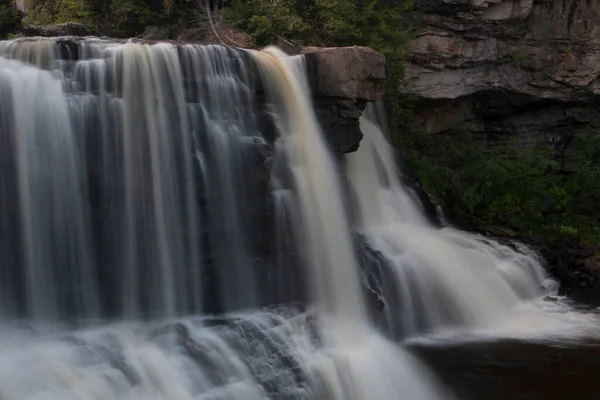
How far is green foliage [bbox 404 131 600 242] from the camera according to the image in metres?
14.0

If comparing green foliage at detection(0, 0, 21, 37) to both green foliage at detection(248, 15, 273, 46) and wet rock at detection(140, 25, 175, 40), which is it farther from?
green foliage at detection(248, 15, 273, 46)

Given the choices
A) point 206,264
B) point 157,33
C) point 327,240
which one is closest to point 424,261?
point 327,240

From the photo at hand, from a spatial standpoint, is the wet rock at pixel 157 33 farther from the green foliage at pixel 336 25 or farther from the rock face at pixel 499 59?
the rock face at pixel 499 59

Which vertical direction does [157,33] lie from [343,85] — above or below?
above

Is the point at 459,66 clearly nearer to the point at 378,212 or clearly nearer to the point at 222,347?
the point at 378,212

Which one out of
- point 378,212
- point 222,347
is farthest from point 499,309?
point 222,347

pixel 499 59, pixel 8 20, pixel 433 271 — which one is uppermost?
pixel 8 20

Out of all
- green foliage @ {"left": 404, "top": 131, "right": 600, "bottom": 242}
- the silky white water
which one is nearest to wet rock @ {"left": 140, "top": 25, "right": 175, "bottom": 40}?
the silky white water

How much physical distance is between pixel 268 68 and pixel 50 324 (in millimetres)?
4487

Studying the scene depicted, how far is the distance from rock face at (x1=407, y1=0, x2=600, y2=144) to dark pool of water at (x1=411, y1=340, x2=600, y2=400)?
291 inches

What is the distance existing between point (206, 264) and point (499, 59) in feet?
32.1

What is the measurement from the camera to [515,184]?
1480cm

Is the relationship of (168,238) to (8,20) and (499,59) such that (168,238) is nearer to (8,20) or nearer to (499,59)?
(8,20)

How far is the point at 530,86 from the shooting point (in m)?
15.9
